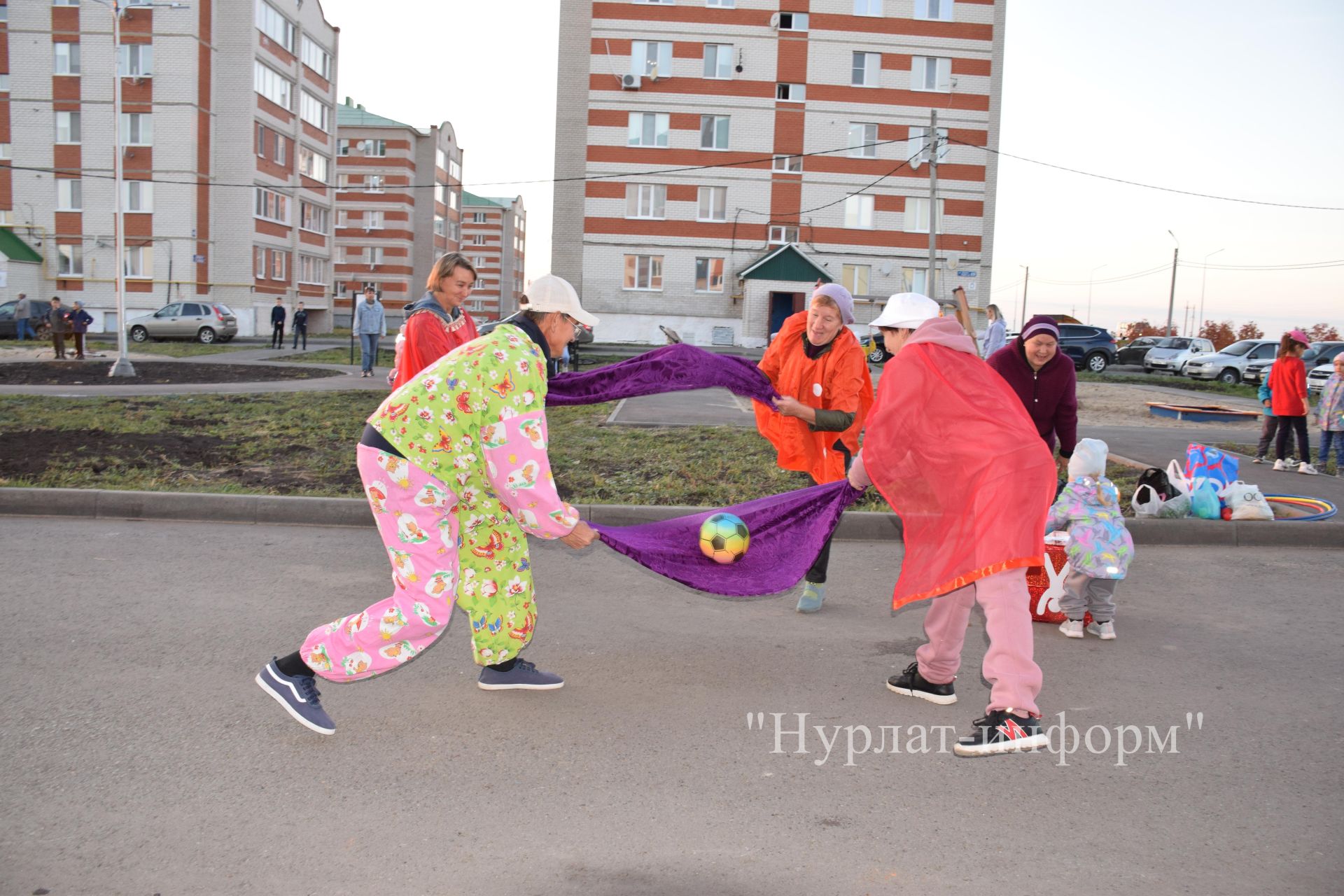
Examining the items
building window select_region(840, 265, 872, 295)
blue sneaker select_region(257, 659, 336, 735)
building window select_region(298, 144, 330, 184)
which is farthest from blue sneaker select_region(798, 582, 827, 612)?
building window select_region(298, 144, 330, 184)

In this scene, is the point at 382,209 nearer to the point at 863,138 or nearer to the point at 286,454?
the point at 863,138

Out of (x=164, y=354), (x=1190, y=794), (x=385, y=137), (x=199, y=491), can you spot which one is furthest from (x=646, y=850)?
(x=385, y=137)

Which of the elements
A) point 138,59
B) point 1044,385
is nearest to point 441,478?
point 1044,385

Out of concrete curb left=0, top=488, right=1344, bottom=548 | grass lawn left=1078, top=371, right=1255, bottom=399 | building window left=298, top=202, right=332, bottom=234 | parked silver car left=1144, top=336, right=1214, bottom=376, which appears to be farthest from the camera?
building window left=298, top=202, right=332, bottom=234

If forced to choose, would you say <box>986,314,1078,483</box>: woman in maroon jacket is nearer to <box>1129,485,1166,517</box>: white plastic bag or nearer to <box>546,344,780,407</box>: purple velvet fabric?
<box>546,344,780,407</box>: purple velvet fabric

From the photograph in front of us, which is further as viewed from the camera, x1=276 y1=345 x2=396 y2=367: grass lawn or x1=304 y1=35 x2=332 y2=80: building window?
x1=304 y1=35 x2=332 y2=80: building window

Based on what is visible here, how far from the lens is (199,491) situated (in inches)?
362

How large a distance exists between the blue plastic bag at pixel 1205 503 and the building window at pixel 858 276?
39783mm

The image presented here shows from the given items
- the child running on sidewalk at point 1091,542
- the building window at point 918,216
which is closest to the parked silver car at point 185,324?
the building window at point 918,216

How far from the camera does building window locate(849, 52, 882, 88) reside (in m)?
47.3

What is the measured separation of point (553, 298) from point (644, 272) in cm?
4454

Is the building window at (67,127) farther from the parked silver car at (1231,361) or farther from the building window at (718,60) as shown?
the parked silver car at (1231,361)

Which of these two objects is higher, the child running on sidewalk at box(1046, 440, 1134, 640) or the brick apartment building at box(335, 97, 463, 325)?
the brick apartment building at box(335, 97, 463, 325)

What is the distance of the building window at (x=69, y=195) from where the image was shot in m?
47.4
